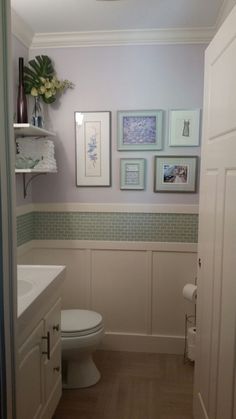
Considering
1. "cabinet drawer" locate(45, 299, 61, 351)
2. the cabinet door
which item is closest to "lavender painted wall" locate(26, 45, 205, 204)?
"cabinet drawer" locate(45, 299, 61, 351)

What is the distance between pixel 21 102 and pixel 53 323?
57.5 inches

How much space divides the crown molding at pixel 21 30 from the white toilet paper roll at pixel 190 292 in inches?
83.9

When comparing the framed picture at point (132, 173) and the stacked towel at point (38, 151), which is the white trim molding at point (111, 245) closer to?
the framed picture at point (132, 173)

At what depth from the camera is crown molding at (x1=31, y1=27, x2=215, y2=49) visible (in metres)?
2.38

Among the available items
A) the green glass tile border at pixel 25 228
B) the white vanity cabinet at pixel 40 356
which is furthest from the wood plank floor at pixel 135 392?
the green glass tile border at pixel 25 228

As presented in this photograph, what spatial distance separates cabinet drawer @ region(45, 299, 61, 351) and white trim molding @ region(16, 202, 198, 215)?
90 centimetres

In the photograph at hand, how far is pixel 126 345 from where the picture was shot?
270 centimetres

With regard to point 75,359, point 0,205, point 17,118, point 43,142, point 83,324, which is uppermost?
point 17,118

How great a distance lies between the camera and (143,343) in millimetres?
2686

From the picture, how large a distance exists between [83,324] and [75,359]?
24cm

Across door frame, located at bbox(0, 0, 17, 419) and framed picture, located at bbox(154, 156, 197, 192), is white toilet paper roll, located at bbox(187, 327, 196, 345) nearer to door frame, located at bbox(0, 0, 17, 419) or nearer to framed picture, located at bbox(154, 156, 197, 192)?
framed picture, located at bbox(154, 156, 197, 192)

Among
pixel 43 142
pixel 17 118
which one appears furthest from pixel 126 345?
pixel 17 118

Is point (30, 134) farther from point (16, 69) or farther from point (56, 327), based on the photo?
point (56, 327)

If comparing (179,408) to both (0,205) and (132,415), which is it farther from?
(0,205)
